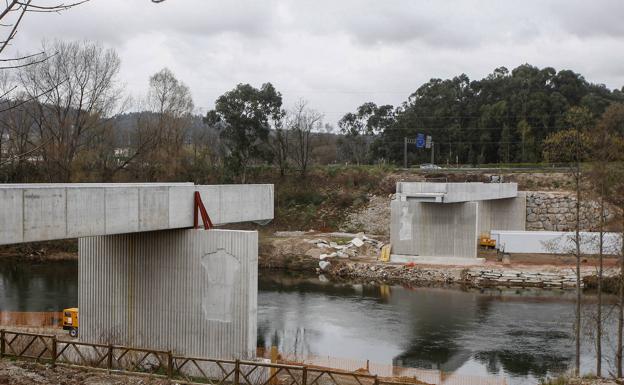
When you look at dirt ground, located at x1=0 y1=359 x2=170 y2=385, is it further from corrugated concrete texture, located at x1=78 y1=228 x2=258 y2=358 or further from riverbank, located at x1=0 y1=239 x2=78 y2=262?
riverbank, located at x1=0 y1=239 x2=78 y2=262

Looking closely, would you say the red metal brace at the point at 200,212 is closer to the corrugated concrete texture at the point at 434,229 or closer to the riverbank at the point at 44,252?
the corrugated concrete texture at the point at 434,229

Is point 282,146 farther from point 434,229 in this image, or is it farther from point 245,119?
point 434,229

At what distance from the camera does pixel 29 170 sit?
5128 cm

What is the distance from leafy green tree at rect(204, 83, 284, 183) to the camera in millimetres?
61844

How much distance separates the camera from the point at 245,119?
61.8 meters

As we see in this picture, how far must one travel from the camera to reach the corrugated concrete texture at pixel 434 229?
40438 mm

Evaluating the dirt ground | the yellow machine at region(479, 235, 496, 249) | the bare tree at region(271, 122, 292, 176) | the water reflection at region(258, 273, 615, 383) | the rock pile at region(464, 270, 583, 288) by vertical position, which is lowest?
the water reflection at region(258, 273, 615, 383)

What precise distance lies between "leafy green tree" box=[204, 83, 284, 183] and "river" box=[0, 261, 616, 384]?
25686 mm

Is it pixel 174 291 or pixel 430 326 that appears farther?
pixel 430 326

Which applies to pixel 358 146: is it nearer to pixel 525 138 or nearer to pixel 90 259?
pixel 525 138

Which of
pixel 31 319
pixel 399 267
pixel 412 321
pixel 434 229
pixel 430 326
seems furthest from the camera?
pixel 434 229

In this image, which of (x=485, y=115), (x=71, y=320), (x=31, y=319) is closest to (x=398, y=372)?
(x=71, y=320)

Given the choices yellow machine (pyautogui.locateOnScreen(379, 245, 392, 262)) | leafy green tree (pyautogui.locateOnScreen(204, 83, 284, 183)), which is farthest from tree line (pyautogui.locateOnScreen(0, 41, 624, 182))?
yellow machine (pyautogui.locateOnScreen(379, 245, 392, 262))

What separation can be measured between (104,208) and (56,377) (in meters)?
3.99
